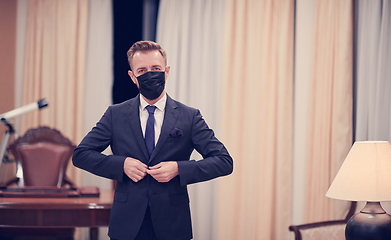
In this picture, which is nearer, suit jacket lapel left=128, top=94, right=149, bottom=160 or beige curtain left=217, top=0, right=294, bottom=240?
suit jacket lapel left=128, top=94, right=149, bottom=160

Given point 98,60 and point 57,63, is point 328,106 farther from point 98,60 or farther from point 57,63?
point 57,63

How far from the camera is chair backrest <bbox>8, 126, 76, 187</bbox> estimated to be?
3.53 m

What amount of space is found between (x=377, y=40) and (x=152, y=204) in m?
2.40

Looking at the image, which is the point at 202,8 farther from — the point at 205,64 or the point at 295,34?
the point at 295,34

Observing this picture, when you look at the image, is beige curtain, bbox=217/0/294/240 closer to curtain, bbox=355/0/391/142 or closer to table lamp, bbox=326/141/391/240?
curtain, bbox=355/0/391/142

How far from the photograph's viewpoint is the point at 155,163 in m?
1.66

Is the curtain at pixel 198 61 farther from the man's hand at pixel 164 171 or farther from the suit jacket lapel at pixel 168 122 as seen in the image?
the man's hand at pixel 164 171

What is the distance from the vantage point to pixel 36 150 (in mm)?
3586

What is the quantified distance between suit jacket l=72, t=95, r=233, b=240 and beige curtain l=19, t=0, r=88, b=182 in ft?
9.01

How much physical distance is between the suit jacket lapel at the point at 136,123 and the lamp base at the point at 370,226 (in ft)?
3.70

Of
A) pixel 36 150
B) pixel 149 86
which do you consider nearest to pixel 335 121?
pixel 149 86

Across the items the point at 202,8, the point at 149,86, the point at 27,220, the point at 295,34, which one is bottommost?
the point at 27,220

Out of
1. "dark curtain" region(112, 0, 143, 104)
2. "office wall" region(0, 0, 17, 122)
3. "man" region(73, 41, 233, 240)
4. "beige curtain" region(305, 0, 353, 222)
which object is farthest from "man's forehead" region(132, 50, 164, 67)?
"office wall" region(0, 0, 17, 122)

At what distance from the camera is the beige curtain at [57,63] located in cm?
436
